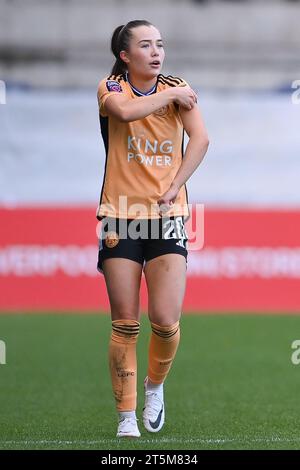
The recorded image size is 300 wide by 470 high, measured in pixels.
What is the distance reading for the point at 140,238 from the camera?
5883 millimetres

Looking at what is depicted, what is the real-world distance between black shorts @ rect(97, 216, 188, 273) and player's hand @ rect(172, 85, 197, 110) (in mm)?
611

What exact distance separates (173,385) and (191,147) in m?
2.99

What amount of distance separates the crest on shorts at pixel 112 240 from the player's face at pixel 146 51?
0.87 metres

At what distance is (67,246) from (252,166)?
2.90 m

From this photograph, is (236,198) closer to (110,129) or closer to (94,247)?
(94,247)

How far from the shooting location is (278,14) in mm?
21203

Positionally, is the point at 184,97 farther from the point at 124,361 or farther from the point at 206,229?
the point at 206,229

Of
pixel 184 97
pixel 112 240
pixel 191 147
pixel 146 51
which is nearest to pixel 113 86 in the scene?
pixel 146 51

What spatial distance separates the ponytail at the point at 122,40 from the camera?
19.3ft

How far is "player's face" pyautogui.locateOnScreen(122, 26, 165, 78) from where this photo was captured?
584 cm

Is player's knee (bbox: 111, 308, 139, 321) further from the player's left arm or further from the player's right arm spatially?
the player's right arm

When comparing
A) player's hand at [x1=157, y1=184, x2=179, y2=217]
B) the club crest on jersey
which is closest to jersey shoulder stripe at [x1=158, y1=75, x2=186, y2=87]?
the club crest on jersey

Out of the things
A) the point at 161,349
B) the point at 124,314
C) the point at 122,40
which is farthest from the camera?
the point at 161,349
